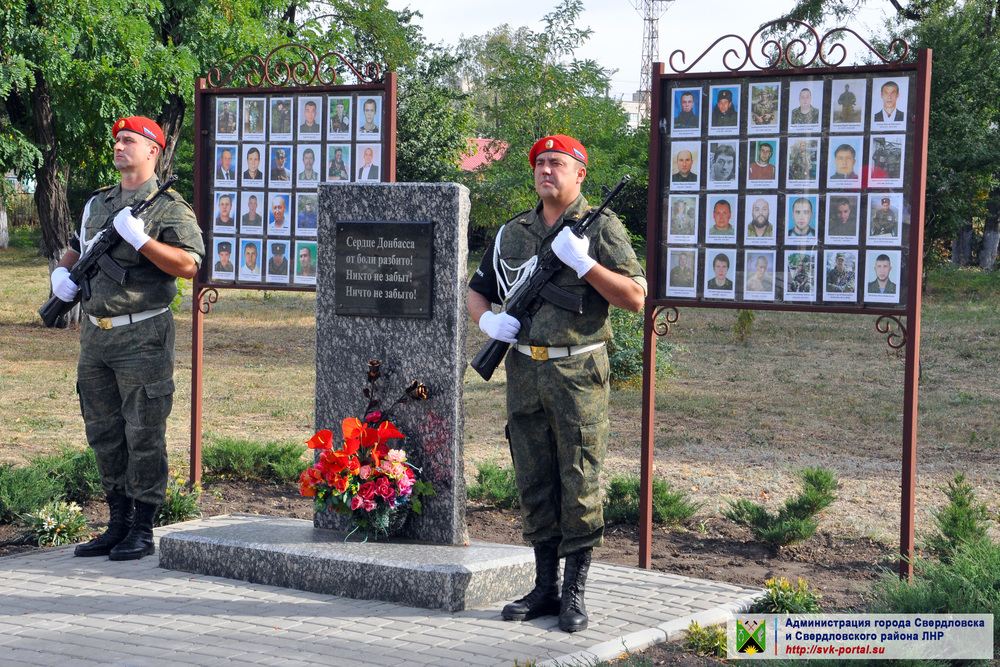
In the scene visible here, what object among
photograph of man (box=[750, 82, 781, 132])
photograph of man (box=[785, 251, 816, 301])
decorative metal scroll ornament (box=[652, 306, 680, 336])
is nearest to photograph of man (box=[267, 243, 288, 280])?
decorative metal scroll ornament (box=[652, 306, 680, 336])

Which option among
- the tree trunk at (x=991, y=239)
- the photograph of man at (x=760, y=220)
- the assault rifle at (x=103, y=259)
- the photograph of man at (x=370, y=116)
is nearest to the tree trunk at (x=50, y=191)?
the photograph of man at (x=370, y=116)

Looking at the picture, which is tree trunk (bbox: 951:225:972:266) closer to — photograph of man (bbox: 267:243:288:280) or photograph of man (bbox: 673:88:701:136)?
photograph of man (bbox: 673:88:701:136)

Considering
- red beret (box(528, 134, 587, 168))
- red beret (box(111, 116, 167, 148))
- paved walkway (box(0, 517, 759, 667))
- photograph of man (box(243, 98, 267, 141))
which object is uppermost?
photograph of man (box(243, 98, 267, 141))

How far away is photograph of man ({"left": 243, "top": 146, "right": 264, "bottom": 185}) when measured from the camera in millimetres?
→ 7018

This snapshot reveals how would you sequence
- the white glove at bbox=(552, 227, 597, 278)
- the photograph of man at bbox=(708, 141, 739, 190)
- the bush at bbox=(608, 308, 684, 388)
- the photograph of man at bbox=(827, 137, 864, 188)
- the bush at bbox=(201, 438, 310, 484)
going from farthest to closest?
the bush at bbox=(608, 308, 684, 388) < the bush at bbox=(201, 438, 310, 484) < the photograph of man at bbox=(708, 141, 739, 190) < the photograph of man at bbox=(827, 137, 864, 188) < the white glove at bbox=(552, 227, 597, 278)

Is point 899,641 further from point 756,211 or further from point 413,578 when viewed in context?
point 756,211

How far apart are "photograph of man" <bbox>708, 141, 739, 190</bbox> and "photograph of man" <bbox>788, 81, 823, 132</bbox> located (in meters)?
0.33

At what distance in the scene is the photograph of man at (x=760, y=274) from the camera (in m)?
5.61

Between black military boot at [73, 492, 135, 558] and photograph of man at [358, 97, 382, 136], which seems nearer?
black military boot at [73, 492, 135, 558]

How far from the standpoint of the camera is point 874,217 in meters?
5.36

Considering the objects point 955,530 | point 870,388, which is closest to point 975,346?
point 870,388

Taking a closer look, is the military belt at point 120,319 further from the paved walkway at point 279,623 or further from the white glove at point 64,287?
the paved walkway at point 279,623

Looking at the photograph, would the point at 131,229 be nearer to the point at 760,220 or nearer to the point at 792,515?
the point at 760,220

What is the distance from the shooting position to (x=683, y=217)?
5828 millimetres
